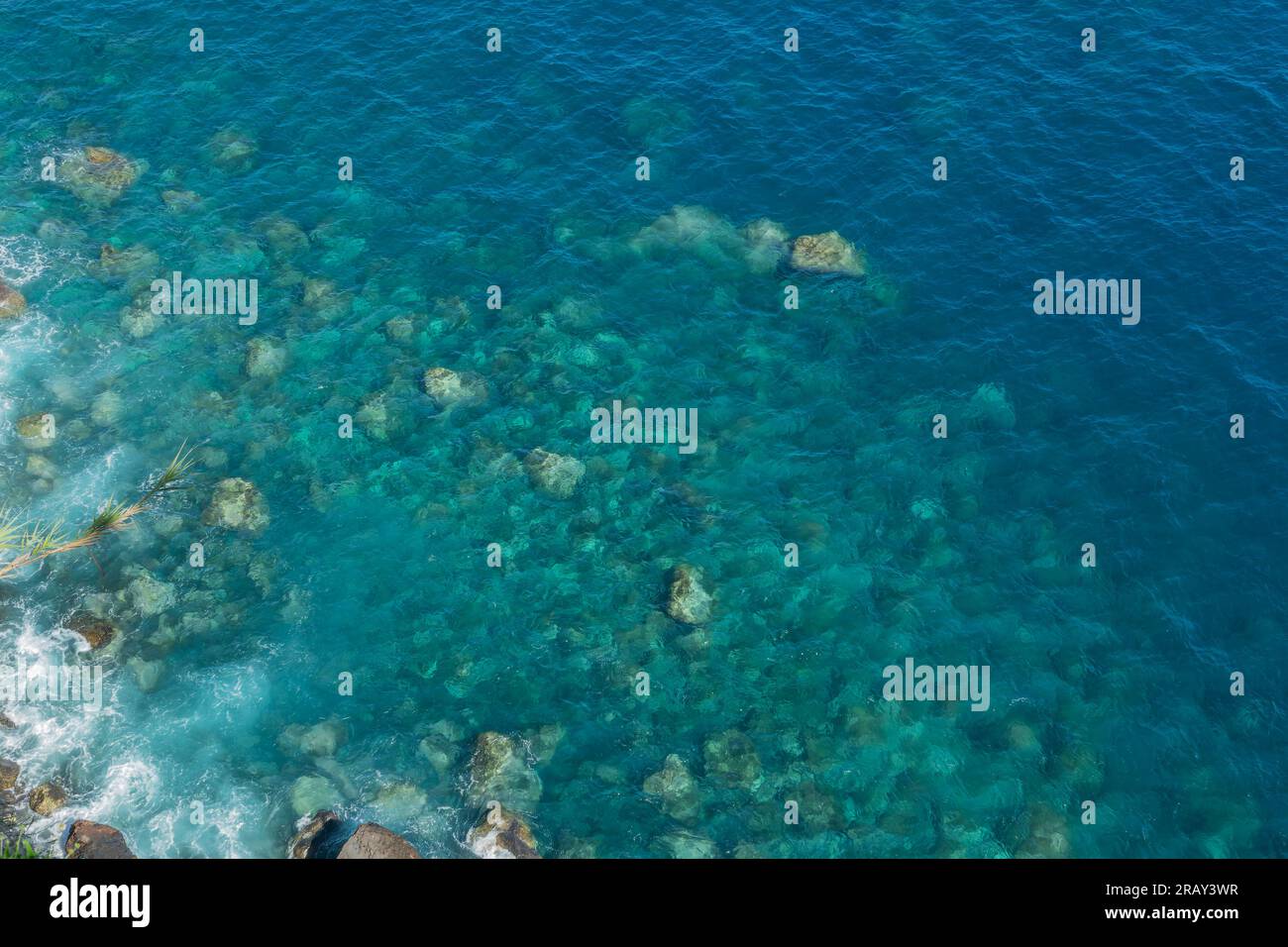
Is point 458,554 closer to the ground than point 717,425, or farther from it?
closer to the ground

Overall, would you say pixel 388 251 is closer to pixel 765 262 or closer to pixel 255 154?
pixel 255 154

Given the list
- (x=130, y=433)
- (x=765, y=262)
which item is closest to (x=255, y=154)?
(x=130, y=433)

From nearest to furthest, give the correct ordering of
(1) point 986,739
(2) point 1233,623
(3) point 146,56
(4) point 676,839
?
(4) point 676,839, (1) point 986,739, (2) point 1233,623, (3) point 146,56

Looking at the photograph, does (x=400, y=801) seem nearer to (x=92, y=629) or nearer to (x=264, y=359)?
(x=92, y=629)

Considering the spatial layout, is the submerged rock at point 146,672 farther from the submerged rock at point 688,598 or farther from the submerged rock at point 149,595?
the submerged rock at point 688,598

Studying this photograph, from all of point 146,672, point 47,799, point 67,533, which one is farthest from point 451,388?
point 47,799

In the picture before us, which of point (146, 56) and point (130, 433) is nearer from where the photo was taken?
point (130, 433)

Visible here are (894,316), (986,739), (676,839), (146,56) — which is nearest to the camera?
(676,839)
